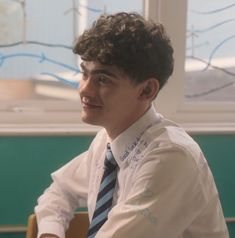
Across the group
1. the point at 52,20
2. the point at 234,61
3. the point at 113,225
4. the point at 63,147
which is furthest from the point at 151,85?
the point at 234,61

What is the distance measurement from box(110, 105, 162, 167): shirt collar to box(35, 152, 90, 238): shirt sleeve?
220 millimetres

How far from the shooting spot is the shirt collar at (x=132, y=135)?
134 cm

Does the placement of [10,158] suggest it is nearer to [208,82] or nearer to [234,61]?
[208,82]

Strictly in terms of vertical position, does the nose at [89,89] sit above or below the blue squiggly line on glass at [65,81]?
above

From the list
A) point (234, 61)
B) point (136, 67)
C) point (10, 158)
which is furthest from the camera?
point (234, 61)

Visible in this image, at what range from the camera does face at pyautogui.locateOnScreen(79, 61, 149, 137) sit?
1.29m

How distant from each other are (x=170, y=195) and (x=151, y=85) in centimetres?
32

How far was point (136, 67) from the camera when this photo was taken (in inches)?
50.5

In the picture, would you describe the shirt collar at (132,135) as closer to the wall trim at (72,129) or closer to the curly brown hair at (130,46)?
the curly brown hair at (130,46)

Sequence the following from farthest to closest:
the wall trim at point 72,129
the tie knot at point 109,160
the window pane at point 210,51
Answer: the window pane at point 210,51
the wall trim at point 72,129
the tie knot at point 109,160

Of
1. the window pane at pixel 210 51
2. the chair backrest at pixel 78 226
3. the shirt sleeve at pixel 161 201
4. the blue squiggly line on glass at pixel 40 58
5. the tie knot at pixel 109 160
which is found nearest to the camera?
the shirt sleeve at pixel 161 201

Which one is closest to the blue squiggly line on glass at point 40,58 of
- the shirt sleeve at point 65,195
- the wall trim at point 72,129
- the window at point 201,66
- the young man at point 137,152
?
the wall trim at point 72,129

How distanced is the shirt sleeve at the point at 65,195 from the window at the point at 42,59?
0.56 m

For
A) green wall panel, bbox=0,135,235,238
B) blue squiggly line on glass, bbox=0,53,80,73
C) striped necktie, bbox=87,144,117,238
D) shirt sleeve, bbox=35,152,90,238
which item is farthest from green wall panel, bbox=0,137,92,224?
striped necktie, bbox=87,144,117,238
